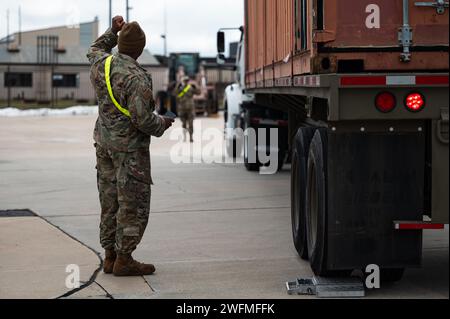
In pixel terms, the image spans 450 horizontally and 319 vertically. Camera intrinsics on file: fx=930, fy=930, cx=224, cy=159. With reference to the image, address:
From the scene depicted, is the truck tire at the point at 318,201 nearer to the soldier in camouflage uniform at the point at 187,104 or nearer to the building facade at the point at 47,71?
the soldier in camouflage uniform at the point at 187,104

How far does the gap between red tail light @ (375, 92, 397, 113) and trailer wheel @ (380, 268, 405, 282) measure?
1.35 m

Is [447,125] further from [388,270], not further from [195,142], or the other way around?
[195,142]

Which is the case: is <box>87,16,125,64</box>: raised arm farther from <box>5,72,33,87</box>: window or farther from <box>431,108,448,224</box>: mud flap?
<box>5,72,33,87</box>: window

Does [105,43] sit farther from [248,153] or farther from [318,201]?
[248,153]

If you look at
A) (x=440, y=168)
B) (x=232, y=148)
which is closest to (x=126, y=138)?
(x=440, y=168)

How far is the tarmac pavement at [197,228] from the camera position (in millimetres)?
7191

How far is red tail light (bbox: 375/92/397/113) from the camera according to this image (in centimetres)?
633

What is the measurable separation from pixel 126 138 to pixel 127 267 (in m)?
1.08

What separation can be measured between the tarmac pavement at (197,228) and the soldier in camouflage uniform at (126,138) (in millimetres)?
396

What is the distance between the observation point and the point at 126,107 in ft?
24.5

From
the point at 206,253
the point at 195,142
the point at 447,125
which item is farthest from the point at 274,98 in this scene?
the point at 195,142

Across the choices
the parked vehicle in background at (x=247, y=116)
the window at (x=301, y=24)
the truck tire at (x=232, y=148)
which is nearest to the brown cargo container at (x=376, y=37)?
the window at (x=301, y=24)
